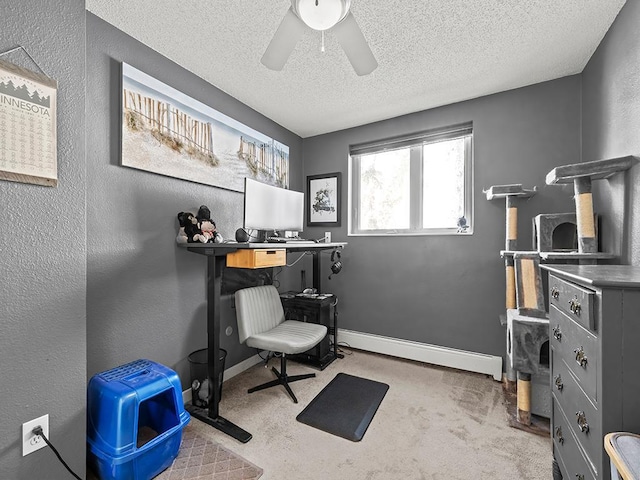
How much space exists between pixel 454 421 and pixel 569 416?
0.95 meters

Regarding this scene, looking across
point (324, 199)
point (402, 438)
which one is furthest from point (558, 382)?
point (324, 199)

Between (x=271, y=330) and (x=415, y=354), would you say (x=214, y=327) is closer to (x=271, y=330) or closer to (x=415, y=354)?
(x=271, y=330)

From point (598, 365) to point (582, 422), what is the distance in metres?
0.28

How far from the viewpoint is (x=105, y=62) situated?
5.39 feet

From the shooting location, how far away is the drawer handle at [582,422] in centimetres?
92

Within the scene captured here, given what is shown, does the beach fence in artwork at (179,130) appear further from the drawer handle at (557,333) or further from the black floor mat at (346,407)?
the drawer handle at (557,333)

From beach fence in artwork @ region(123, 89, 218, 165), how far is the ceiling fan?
38.4 inches

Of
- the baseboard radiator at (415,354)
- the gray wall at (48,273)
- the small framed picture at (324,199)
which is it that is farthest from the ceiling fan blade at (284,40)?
the baseboard radiator at (415,354)

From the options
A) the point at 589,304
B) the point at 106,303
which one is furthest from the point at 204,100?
the point at 589,304

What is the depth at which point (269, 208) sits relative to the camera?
2.34 meters

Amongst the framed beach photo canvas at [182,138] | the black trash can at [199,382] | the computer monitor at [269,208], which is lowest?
the black trash can at [199,382]

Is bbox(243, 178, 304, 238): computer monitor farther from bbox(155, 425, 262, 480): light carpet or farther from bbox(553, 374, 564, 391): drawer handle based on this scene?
bbox(553, 374, 564, 391): drawer handle

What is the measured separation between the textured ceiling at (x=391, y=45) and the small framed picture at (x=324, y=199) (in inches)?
34.8

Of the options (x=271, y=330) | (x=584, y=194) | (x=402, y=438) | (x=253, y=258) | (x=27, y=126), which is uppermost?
(x=27, y=126)
